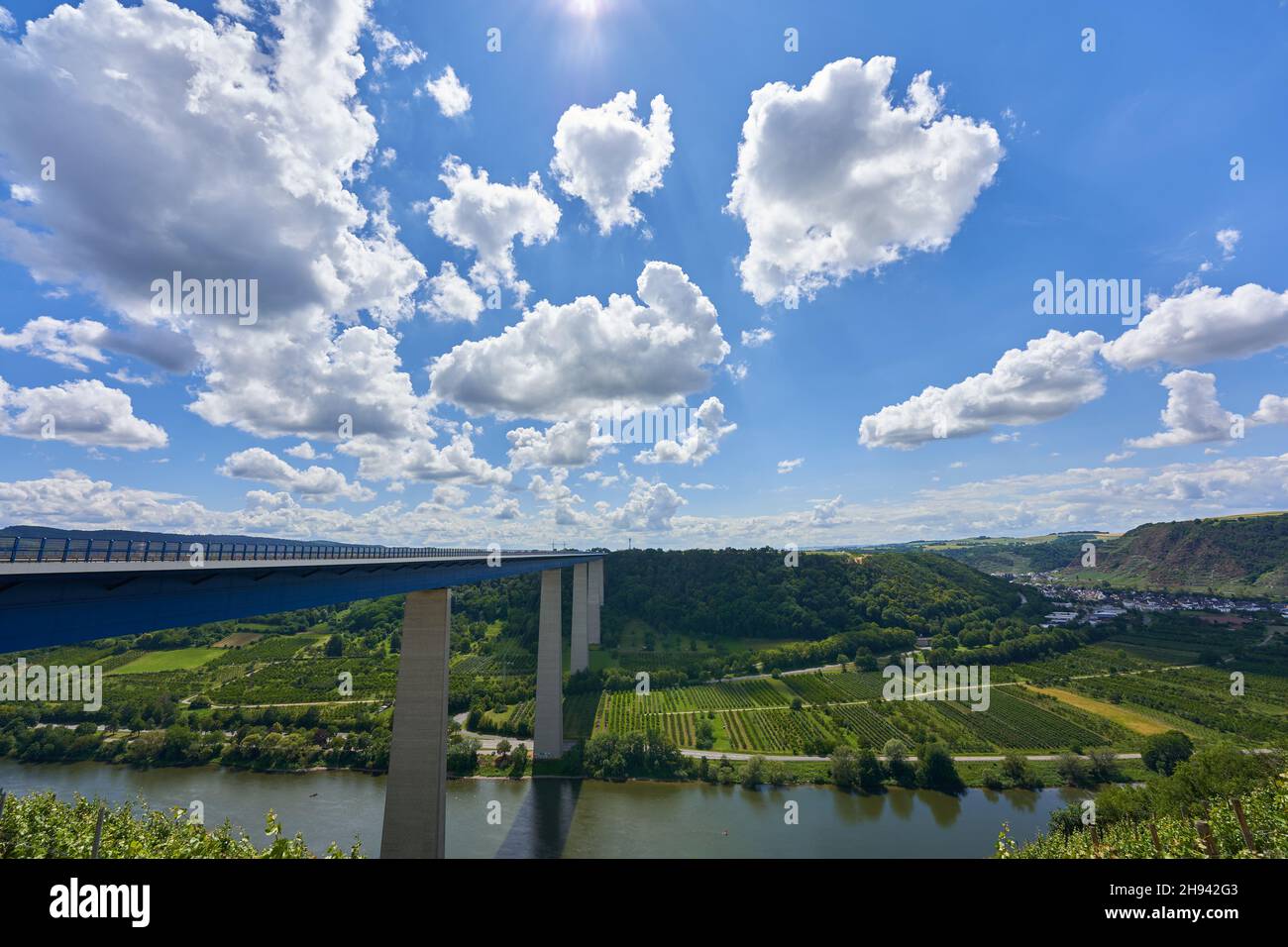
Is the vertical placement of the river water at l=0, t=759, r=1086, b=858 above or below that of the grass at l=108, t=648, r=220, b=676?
above

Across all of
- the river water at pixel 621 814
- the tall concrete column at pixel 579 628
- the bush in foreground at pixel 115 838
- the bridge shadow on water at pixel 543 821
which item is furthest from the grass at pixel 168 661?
the bridge shadow on water at pixel 543 821

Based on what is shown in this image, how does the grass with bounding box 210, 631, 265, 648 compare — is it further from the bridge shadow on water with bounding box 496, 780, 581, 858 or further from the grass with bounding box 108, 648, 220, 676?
the bridge shadow on water with bounding box 496, 780, 581, 858

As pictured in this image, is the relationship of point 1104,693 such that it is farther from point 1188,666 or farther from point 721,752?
point 721,752

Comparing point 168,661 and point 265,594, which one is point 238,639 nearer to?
point 168,661

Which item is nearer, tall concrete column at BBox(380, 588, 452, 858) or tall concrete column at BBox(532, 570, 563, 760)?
tall concrete column at BBox(380, 588, 452, 858)

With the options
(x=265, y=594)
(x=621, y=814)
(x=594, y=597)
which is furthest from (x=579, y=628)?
(x=265, y=594)

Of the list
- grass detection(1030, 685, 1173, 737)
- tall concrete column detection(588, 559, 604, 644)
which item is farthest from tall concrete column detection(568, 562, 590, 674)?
grass detection(1030, 685, 1173, 737)
